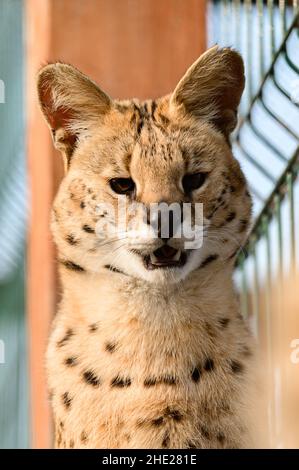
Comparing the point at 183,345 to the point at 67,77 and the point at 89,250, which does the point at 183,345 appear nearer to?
the point at 89,250

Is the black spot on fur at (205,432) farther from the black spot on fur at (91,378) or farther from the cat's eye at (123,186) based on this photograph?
the cat's eye at (123,186)

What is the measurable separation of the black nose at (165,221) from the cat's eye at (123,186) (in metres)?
0.09

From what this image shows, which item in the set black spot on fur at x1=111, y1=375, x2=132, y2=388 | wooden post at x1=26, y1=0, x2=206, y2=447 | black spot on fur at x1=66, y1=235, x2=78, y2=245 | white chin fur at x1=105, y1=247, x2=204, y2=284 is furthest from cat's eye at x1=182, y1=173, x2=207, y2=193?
wooden post at x1=26, y1=0, x2=206, y2=447

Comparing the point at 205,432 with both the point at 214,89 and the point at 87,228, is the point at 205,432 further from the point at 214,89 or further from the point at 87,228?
the point at 214,89

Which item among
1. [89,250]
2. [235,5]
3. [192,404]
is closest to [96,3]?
[235,5]

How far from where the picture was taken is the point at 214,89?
1.83 meters

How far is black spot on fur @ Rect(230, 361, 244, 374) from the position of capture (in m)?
1.75

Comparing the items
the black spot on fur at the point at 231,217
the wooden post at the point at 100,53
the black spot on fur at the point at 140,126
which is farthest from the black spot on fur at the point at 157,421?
the wooden post at the point at 100,53

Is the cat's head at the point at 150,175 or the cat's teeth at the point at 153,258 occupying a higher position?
the cat's head at the point at 150,175

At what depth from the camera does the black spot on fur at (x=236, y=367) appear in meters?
1.75

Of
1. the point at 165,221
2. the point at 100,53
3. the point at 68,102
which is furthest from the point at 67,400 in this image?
the point at 100,53

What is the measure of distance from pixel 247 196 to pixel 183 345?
0.88 feet

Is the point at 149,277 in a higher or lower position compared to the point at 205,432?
higher

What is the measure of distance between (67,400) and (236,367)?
0.28 metres
